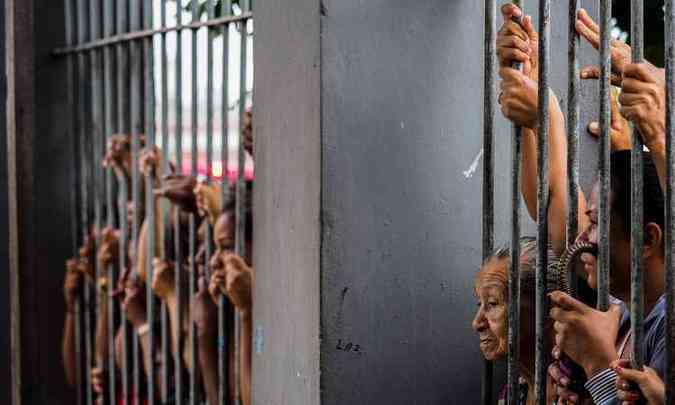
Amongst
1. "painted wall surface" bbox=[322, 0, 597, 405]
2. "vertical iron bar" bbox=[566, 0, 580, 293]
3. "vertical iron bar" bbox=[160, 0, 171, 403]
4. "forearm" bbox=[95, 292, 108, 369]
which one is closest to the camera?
"vertical iron bar" bbox=[566, 0, 580, 293]

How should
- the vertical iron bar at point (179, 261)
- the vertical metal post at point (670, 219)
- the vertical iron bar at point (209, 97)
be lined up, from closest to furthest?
the vertical metal post at point (670, 219) → the vertical iron bar at point (209, 97) → the vertical iron bar at point (179, 261)

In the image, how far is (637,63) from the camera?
6.77 feet

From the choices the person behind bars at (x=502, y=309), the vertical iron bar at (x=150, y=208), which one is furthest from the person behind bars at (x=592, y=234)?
the vertical iron bar at (x=150, y=208)

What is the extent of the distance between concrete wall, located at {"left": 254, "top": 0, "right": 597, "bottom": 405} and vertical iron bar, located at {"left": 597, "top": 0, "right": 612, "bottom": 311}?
2.03ft

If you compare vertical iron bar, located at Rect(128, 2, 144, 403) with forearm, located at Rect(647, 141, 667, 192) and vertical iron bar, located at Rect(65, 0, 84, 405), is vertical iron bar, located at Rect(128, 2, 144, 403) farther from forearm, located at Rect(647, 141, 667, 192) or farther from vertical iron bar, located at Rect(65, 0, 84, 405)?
forearm, located at Rect(647, 141, 667, 192)

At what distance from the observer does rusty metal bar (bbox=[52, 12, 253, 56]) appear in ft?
11.6

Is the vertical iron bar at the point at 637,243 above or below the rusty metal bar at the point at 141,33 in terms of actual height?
below

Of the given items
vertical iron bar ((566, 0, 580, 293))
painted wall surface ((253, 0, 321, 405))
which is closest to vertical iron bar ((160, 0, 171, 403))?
painted wall surface ((253, 0, 321, 405))

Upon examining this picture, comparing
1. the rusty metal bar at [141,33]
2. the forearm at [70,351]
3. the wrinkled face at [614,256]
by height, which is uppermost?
the rusty metal bar at [141,33]

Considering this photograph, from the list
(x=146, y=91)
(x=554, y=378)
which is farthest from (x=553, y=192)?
(x=146, y=91)

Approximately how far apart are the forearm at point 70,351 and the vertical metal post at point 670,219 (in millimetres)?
2999

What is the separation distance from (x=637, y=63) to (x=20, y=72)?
3.00m

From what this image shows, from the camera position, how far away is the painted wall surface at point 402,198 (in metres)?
2.58

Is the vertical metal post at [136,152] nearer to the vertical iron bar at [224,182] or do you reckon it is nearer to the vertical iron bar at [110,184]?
the vertical iron bar at [110,184]
